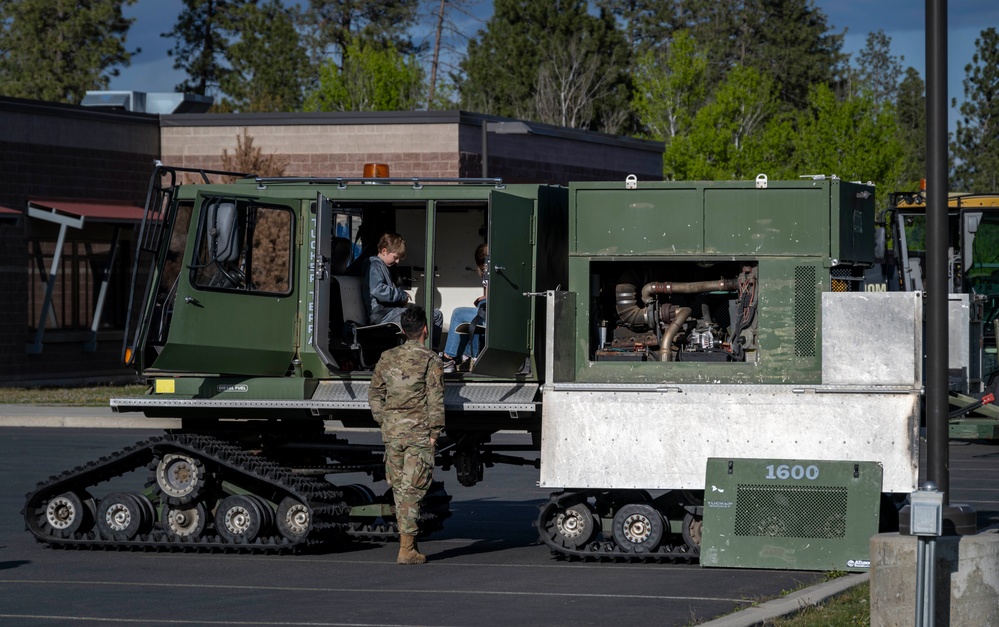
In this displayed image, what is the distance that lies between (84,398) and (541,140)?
1227 centimetres


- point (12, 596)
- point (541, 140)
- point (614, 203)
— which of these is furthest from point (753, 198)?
point (541, 140)

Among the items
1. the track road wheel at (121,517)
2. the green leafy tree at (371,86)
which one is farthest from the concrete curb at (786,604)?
the green leafy tree at (371,86)

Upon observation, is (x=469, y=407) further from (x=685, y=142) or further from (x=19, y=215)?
(x=685, y=142)

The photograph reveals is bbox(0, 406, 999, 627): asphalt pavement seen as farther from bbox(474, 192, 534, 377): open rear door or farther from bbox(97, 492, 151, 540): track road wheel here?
bbox(474, 192, 534, 377): open rear door

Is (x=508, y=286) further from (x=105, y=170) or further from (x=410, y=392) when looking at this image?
(x=105, y=170)

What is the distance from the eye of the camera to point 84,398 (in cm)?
2862

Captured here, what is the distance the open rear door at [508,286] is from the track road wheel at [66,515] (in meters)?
3.65

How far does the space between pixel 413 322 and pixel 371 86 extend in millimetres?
37345

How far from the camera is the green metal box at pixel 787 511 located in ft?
36.4

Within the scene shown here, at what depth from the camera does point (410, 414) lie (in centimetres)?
1158

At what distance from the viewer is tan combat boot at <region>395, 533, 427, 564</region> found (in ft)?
38.1

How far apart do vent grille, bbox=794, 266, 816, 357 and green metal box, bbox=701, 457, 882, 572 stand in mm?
896

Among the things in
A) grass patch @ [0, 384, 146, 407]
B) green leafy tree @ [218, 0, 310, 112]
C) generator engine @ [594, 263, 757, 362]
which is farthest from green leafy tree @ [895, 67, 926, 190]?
generator engine @ [594, 263, 757, 362]

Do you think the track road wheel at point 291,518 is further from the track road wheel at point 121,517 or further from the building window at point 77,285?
the building window at point 77,285
